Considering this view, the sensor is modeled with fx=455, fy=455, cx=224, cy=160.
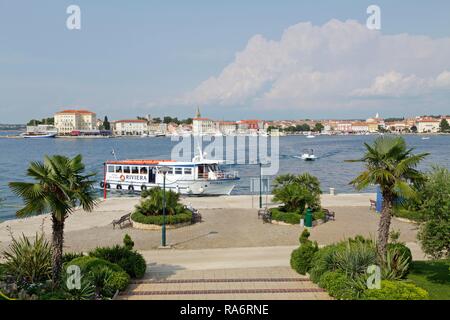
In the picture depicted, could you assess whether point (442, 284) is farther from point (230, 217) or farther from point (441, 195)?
point (230, 217)

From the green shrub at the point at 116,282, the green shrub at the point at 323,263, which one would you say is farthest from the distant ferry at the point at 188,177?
the green shrub at the point at 116,282

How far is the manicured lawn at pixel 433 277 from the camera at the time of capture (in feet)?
41.7

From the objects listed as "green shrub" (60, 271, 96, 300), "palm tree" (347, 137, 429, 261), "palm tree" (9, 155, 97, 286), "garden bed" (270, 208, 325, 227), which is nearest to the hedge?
"garden bed" (270, 208, 325, 227)

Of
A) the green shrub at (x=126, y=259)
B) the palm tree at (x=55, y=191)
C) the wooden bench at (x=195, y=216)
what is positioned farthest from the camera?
the wooden bench at (x=195, y=216)

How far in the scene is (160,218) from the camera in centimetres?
2420

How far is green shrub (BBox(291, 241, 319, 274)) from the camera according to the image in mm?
14992

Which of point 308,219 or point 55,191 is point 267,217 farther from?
point 55,191

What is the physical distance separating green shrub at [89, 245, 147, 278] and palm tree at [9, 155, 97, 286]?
2405mm

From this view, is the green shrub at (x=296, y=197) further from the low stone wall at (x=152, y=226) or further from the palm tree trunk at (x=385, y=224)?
the palm tree trunk at (x=385, y=224)

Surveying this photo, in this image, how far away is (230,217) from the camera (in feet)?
90.4

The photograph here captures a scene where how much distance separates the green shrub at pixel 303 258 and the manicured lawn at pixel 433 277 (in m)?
3.11
